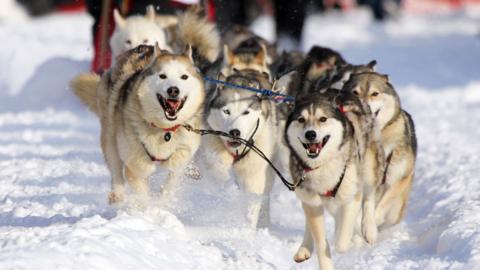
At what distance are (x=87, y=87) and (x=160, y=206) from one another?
1112mm

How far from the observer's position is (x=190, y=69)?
15.5ft

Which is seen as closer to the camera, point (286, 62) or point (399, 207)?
point (399, 207)

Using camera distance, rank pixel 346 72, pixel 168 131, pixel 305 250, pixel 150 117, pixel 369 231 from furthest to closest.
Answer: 1. pixel 346 72
2. pixel 168 131
3. pixel 150 117
4. pixel 369 231
5. pixel 305 250

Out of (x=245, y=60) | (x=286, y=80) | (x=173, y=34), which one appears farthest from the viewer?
(x=173, y=34)

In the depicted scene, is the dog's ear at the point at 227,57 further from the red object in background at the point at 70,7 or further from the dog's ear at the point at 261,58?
the red object in background at the point at 70,7

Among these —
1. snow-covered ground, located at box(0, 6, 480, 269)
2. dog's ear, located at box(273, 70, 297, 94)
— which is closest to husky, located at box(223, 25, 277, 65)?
dog's ear, located at box(273, 70, 297, 94)

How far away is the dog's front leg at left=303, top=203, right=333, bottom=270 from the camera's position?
4.20 meters

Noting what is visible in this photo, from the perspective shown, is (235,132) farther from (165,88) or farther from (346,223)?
(346,223)

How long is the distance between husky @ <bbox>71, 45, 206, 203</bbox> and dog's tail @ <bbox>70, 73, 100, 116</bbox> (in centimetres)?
46

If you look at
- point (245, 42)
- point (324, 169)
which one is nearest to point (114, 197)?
point (324, 169)

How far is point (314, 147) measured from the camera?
4148 mm

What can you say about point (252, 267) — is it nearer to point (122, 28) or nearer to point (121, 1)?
point (122, 28)

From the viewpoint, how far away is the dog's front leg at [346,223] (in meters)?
4.30

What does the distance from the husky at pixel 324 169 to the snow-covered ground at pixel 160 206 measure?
0.83ft
